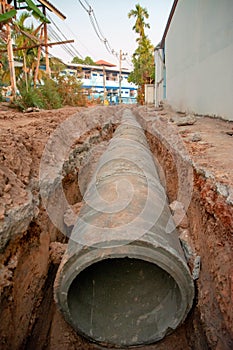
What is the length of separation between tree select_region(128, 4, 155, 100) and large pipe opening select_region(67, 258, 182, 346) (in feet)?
83.6

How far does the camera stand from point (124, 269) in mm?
2701

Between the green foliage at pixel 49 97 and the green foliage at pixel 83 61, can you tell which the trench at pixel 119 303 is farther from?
the green foliage at pixel 83 61

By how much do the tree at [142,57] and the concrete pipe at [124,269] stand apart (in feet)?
83.3

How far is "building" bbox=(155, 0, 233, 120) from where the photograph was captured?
568 centimetres

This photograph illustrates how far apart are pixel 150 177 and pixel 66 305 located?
4.93ft

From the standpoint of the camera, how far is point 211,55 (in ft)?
21.9

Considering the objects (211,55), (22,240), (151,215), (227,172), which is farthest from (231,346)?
(211,55)

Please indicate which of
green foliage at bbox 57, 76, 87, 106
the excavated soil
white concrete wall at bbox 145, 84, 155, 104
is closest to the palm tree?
white concrete wall at bbox 145, 84, 155, 104

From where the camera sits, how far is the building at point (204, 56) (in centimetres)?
568

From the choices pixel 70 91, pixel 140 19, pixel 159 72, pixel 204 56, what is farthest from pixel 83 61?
pixel 204 56

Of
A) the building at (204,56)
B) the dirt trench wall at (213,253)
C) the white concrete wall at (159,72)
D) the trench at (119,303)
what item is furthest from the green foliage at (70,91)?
the trench at (119,303)

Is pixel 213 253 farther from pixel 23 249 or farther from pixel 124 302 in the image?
pixel 23 249

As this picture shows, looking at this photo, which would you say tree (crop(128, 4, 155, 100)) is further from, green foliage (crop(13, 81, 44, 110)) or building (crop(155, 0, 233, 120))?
green foliage (crop(13, 81, 44, 110))

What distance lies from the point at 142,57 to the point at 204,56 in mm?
22776
